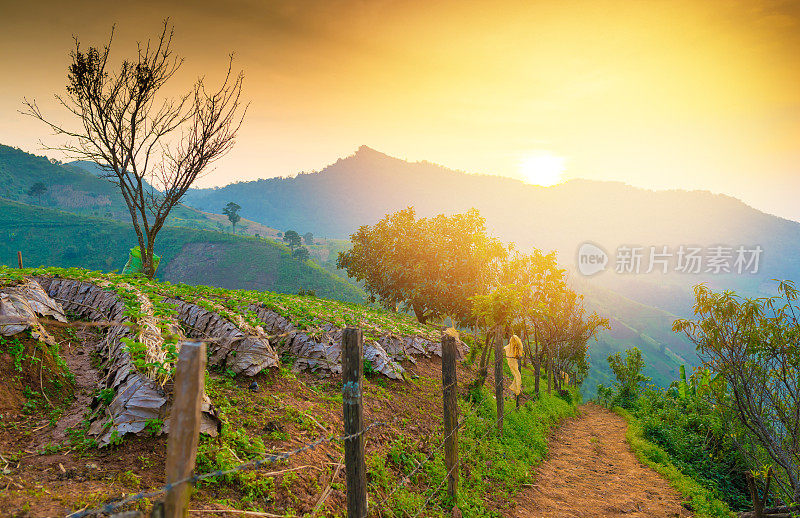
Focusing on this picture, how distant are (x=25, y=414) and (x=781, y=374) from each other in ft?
46.9

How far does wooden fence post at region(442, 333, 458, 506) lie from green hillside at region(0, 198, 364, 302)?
272 feet

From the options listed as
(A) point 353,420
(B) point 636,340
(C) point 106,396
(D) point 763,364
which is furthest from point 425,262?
(B) point 636,340

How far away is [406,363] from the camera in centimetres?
1234

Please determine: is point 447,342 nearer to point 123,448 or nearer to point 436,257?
point 123,448

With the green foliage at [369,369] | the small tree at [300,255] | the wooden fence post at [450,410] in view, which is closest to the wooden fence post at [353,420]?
the wooden fence post at [450,410]

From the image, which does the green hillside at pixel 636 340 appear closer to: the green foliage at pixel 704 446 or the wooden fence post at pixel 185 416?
the green foliage at pixel 704 446

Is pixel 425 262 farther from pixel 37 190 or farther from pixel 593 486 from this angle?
pixel 37 190

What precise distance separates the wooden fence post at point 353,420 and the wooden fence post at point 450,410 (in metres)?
2.84

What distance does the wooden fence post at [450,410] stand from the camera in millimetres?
6434

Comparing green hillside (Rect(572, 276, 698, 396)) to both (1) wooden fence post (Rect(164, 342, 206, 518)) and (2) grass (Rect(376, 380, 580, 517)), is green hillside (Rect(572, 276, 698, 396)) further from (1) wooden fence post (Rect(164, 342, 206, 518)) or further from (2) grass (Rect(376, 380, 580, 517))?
(1) wooden fence post (Rect(164, 342, 206, 518))

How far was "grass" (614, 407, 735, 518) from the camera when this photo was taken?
8.95 metres

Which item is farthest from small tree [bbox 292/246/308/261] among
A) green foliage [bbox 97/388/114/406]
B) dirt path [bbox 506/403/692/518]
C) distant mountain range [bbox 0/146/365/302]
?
green foliage [bbox 97/388/114/406]

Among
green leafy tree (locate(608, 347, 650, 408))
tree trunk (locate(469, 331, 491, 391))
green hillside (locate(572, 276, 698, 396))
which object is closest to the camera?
tree trunk (locate(469, 331, 491, 391))

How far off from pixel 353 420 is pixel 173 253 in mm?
123968
